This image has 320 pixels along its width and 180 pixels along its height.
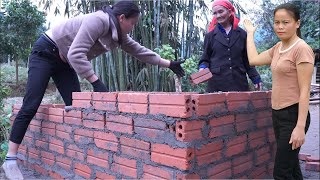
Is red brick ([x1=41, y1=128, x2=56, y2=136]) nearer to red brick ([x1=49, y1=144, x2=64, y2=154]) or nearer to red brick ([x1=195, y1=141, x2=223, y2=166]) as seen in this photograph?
red brick ([x1=49, y1=144, x2=64, y2=154])

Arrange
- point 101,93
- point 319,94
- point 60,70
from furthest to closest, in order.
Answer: point 319,94, point 60,70, point 101,93

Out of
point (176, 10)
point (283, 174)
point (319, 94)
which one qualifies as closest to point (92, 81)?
point (283, 174)

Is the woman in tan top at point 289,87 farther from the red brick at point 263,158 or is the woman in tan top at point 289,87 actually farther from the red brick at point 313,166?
the red brick at point 313,166

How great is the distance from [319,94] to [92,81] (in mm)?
10704

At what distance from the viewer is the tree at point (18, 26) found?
10867mm

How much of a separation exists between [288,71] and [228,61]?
1044mm

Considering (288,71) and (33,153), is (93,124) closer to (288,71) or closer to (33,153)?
(33,153)

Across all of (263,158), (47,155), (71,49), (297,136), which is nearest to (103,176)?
(47,155)

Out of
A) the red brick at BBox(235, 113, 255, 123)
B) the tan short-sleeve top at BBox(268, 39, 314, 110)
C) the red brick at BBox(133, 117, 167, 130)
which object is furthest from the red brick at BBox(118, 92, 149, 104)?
the tan short-sleeve top at BBox(268, 39, 314, 110)

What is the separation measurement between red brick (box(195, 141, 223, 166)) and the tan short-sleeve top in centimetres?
43

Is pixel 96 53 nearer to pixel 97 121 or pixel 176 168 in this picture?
pixel 97 121

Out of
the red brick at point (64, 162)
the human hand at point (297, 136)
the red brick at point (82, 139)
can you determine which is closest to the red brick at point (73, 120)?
the red brick at point (82, 139)

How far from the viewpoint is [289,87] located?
195 cm

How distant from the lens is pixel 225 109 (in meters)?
2.22
